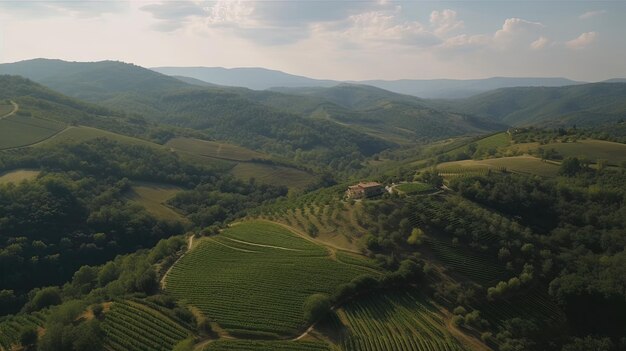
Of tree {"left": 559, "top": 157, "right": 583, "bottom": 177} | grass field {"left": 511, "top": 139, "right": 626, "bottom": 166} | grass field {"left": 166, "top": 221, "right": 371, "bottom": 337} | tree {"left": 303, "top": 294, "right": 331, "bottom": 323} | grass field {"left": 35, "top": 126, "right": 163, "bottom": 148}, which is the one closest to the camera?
tree {"left": 303, "top": 294, "right": 331, "bottom": 323}

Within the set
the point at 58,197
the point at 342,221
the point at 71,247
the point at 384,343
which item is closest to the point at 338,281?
the point at 384,343

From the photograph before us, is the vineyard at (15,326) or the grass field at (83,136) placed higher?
the grass field at (83,136)

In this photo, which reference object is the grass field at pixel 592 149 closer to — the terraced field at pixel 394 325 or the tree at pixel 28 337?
the terraced field at pixel 394 325

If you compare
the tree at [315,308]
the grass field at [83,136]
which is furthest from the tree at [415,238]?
the grass field at [83,136]

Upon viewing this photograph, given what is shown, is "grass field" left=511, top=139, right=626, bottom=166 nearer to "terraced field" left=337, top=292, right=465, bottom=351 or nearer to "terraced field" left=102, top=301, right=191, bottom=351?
"terraced field" left=337, top=292, right=465, bottom=351

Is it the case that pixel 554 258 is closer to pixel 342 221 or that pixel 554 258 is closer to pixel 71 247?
pixel 342 221

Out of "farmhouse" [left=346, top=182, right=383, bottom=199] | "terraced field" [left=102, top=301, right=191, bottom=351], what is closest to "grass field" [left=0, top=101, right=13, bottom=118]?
"farmhouse" [left=346, top=182, right=383, bottom=199]

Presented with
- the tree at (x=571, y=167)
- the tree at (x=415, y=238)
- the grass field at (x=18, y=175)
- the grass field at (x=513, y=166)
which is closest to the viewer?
the tree at (x=415, y=238)
